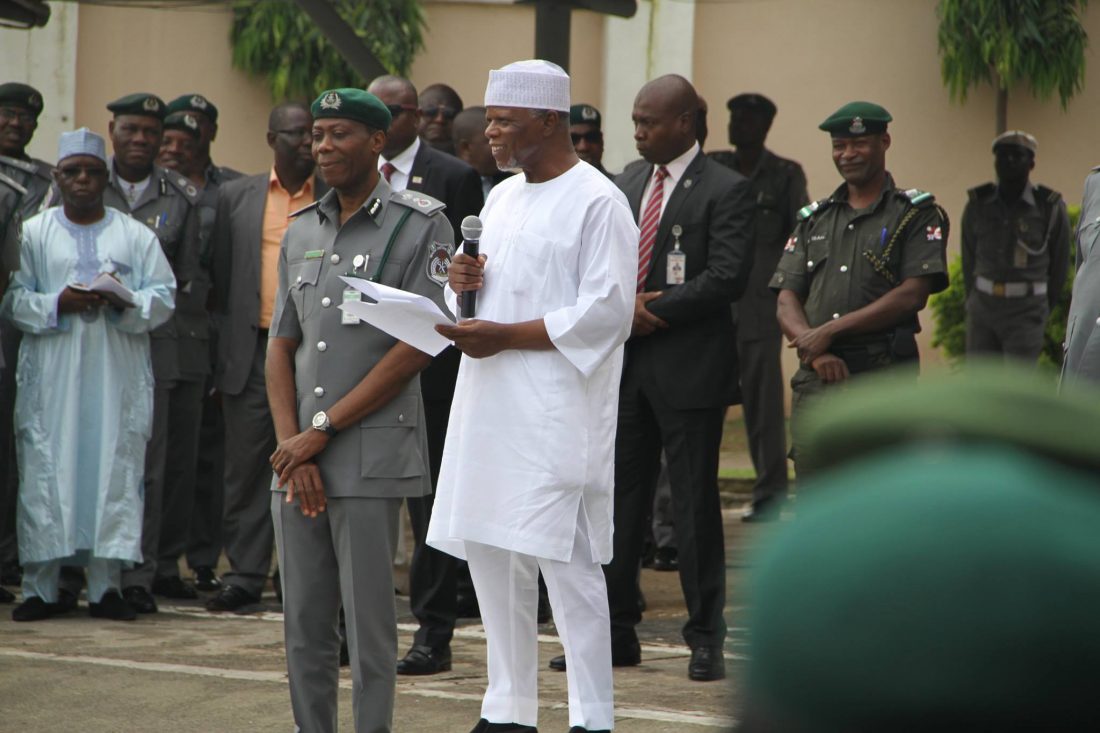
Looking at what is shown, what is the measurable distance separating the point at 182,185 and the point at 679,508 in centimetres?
341

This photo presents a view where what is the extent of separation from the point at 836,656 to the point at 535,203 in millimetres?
4344

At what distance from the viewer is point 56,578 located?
747 cm

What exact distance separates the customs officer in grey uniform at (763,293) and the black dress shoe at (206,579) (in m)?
3.34

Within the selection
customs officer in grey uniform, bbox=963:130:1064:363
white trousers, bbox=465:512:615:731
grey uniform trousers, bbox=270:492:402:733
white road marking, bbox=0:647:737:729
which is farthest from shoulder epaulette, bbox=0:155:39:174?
customs officer in grey uniform, bbox=963:130:1064:363

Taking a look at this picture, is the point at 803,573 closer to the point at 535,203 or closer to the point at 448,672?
the point at 535,203

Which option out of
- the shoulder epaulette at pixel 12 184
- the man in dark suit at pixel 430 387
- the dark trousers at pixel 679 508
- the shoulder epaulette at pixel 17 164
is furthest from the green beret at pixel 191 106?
the dark trousers at pixel 679 508

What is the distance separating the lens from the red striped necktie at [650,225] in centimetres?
643

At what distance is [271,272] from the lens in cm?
779

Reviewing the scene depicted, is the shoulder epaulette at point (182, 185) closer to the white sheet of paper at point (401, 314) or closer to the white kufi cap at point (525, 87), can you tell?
the white kufi cap at point (525, 87)

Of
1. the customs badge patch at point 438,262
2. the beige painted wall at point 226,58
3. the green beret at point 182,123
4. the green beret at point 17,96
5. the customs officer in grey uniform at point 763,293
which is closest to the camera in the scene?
the customs badge patch at point 438,262

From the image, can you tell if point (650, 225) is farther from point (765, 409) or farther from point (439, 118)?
point (765, 409)

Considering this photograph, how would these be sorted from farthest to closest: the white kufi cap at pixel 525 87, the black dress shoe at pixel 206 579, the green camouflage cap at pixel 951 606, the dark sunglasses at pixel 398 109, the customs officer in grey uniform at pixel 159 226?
the black dress shoe at pixel 206 579
the customs officer in grey uniform at pixel 159 226
the dark sunglasses at pixel 398 109
the white kufi cap at pixel 525 87
the green camouflage cap at pixel 951 606

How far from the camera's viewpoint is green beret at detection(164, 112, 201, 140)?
8.85 meters

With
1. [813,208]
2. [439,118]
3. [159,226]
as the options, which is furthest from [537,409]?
[439,118]
